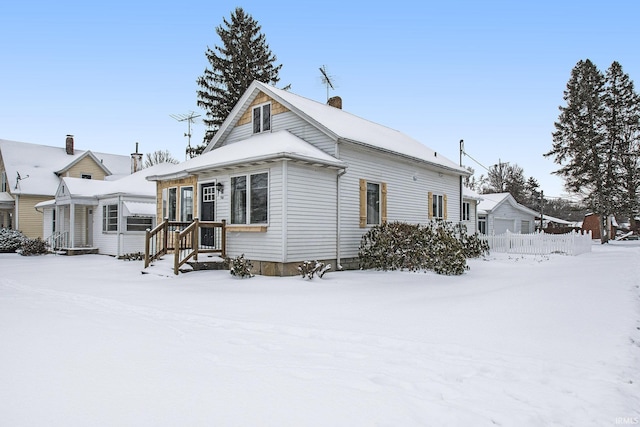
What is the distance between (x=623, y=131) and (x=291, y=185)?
115 feet

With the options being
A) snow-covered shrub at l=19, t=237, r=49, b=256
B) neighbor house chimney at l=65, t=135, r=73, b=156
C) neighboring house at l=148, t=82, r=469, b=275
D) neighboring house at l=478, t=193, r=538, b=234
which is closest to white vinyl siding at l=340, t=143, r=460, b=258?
neighboring house at l=148, t=82, r=469, b=275

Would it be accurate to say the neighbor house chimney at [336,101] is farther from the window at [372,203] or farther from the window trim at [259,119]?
Answer: the window at [372,203]

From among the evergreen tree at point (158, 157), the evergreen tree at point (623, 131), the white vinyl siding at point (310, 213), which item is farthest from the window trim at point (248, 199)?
the evergreen tree at point (158, 157)

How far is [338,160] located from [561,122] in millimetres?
32548

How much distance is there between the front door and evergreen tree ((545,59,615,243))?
31864 mm

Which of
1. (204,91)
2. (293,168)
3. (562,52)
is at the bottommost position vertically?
(293,168)

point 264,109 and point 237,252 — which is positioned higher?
point 264,109

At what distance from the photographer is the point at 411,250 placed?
1229cm

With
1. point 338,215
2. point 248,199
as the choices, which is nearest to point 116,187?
point 248,199

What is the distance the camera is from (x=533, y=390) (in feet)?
11.8

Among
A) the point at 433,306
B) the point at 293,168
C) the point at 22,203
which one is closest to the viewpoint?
the point at 433,306

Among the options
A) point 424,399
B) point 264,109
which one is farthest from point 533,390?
point 264,109

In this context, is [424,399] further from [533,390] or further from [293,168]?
[293,168]

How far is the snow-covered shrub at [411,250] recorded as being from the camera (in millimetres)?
11680
